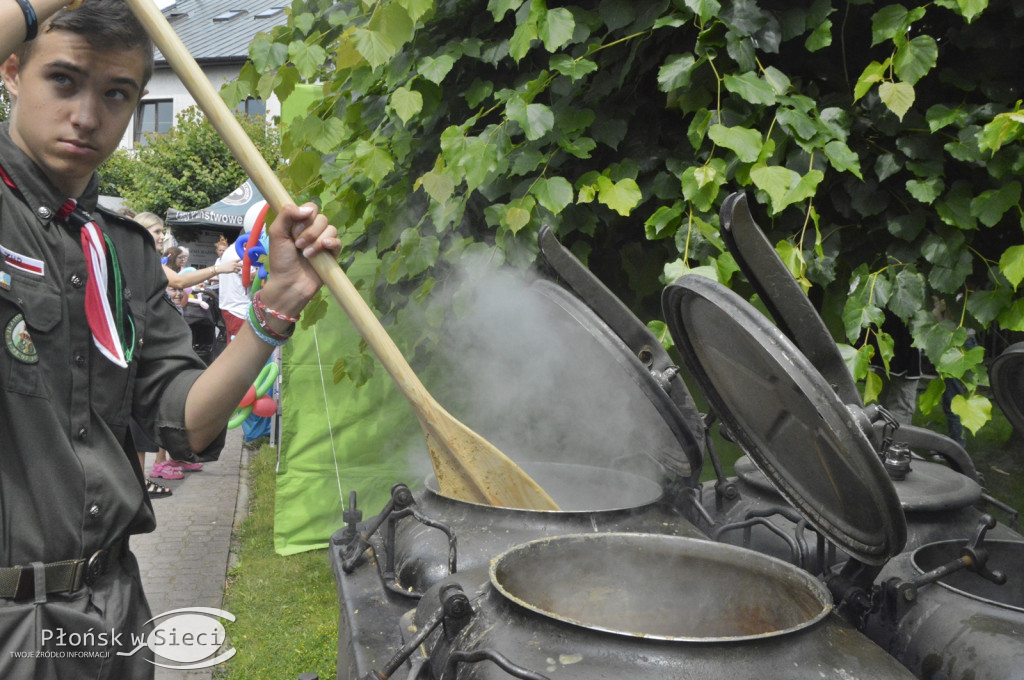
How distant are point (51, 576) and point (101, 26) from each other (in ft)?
3.50

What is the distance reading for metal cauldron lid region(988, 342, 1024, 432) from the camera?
214 centimetres

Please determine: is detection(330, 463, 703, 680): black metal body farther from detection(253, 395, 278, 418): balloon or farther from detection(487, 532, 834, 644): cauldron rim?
detection(253, 395, 278, 418): balloon

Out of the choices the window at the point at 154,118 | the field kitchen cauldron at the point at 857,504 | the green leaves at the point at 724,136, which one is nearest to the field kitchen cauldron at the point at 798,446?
the field kitchen cauldron at the point at 857,504

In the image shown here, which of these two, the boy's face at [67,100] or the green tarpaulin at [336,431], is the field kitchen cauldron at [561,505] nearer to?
the boy's face at [67,100]

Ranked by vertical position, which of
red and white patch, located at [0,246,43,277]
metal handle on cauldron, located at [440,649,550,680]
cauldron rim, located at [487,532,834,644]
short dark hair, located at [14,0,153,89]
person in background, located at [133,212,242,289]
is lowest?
person in background, located at [133,212,242,289]

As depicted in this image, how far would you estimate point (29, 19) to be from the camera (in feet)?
4.74

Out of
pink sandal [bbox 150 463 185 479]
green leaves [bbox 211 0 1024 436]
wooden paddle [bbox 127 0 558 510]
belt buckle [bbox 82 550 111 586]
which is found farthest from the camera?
pink sandal [bbox 150 463 185 479]

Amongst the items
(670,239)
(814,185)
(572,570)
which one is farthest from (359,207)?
(572,570)

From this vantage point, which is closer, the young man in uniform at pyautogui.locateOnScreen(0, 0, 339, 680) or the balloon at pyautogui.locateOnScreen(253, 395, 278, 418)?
the young man in uniform at pyautogui.locateOnScreen(0, 0, 339, 680)

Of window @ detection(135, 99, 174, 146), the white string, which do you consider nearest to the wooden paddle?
the white string

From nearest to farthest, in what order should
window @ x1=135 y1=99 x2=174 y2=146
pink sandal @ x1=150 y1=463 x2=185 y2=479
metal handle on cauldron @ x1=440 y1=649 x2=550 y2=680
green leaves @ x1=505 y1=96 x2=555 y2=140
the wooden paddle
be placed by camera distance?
metal handle on cauldron @ x1=440 y1=649 x2=550 y2=680 < the wooden paddle < green leaves @ x1=505 y1=96 x2=555 y2=140 < pink sandal @ x1=150 y1=463 x2=185 y2=479 < window @ x1=135 y1=99 x2=174 y2=146

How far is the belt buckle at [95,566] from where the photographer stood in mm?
1666

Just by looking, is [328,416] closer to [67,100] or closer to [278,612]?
[278,612]

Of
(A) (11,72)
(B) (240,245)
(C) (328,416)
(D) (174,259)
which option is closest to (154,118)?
(D) (174,259)
